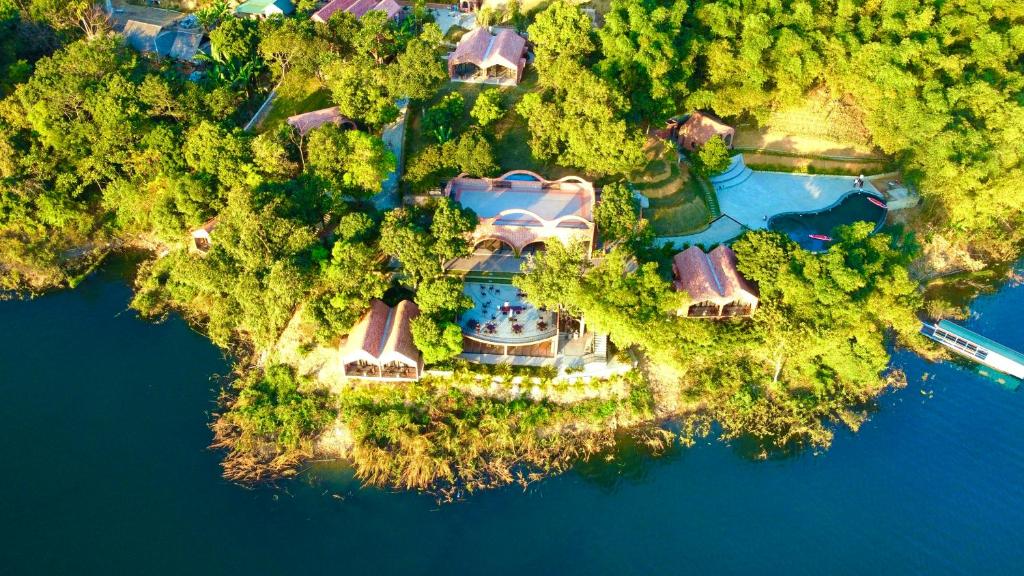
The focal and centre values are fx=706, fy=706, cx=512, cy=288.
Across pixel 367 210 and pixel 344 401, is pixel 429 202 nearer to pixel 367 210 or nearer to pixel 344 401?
pixel 367 210

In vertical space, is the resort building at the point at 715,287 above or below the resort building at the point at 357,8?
below

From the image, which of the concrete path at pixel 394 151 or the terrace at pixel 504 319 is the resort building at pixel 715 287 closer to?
the terrace at pixel 504 319

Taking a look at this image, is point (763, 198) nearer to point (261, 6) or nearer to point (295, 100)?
point (295, 100)

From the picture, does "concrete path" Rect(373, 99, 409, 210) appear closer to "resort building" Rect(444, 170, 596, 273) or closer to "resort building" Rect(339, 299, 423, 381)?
"resort building" Rect(444, 170, 596, 273)

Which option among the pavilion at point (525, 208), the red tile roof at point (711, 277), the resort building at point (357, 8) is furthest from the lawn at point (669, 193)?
the resort building at point (357, 8)

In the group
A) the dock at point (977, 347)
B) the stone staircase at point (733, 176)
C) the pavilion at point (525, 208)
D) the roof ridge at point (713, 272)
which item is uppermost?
the stone staircase at point (733, 176)

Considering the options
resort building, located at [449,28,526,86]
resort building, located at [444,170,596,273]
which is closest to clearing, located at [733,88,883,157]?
resort building, located at [444,170,596,273]
